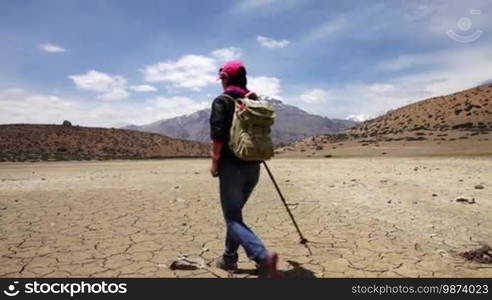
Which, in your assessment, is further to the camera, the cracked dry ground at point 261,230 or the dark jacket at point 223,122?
the cracked dry ground at point 261,230

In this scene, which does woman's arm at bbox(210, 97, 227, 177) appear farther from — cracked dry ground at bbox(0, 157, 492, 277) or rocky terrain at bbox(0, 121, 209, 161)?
rocky terrain at bbox(0, 121, 209, 161)

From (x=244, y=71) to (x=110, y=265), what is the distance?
263 cm

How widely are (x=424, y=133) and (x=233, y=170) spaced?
39.2 m

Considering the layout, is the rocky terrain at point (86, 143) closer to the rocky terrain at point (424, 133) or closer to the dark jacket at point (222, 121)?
the rocky terrain at point (424, 133)

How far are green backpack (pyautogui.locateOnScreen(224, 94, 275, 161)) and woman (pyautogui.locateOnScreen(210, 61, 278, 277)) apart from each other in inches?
4.0

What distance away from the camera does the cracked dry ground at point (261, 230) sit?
4832 mm

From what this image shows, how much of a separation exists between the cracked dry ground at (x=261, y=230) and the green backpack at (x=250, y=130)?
1346mm

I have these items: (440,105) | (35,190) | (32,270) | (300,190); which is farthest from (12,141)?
(440,105)

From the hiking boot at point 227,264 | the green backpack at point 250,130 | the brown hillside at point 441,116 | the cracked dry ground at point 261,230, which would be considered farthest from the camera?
the brown hillside at point 441,116

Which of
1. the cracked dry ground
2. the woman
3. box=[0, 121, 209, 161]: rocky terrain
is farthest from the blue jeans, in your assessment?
box=[0, 121, 209, 161]: rocky terrain

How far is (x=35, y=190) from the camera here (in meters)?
12.0

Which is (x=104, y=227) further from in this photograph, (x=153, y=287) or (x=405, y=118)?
(x=405, y=118)

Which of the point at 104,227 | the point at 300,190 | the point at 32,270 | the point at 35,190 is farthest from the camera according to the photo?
the point at 35,190

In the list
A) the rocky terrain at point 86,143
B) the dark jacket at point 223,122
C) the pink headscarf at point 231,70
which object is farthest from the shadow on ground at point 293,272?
the rocky terrain at point 86,143
